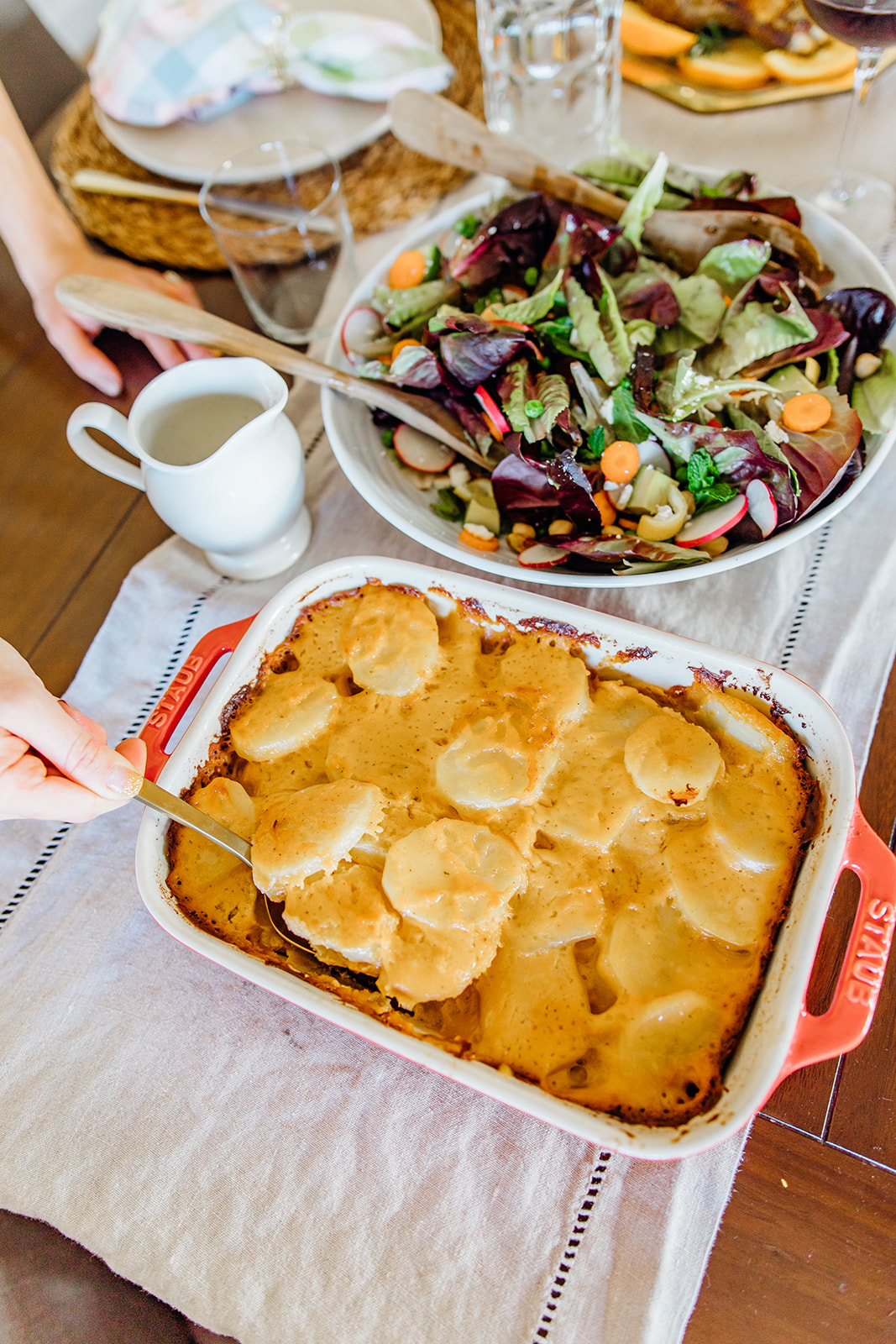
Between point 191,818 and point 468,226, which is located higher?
point 468,226

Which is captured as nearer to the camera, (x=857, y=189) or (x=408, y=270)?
(x=408, y=270)

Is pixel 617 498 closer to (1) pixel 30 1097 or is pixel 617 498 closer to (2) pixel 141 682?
(2) pixel 141 682

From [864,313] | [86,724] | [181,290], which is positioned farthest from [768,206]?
[86,724]

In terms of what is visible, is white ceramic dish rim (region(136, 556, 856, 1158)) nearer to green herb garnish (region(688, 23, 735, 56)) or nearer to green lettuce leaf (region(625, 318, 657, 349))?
green lettuce leaf (region(625, 318, 657, 349))

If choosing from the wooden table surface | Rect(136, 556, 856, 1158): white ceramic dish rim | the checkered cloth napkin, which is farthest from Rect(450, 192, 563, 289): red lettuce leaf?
the wooden table surface

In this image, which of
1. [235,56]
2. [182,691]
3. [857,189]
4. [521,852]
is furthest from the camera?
[235,56]

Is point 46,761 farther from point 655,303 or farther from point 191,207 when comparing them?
point 191,207

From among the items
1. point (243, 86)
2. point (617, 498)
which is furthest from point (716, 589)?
point (243, 86)

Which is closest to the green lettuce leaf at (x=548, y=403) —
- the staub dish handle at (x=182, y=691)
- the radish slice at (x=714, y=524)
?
the radish slice at (x=714, y=524)
